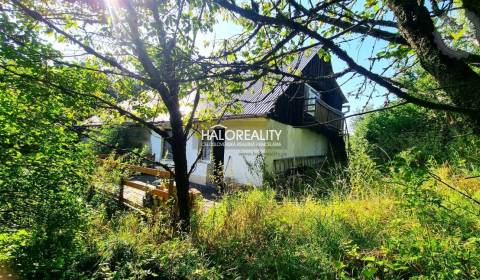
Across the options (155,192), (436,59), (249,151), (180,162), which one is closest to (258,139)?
(249,151)

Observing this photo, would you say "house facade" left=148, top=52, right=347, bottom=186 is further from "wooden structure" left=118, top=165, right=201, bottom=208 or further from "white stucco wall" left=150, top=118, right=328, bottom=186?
"wooden structure" left=118, top=165, right=201, bottom=208

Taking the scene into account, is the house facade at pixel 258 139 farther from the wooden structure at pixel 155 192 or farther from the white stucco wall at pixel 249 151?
the wooden structure at pixel 155 192

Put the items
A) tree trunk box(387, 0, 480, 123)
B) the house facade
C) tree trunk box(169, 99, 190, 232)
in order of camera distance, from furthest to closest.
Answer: the house facade < tree trunk box(169, 99, 190, 232) < tree trunk box(387, 0, 480, 123)

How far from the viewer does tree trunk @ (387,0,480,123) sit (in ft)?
2.90

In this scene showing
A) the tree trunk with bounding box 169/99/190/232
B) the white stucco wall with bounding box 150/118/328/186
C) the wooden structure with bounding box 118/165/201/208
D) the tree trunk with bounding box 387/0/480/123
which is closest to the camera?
the tree trunk with bounding box 387/0/480/123

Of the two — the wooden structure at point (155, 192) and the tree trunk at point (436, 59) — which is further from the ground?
the tree trunk at point (436, 59)

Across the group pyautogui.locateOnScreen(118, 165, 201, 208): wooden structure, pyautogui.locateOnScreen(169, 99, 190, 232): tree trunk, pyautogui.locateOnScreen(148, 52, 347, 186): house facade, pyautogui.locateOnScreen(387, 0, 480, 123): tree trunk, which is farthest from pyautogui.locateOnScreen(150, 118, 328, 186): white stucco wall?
pyautogui.locateOnScreen(387, 0, 480, 123): tree trunk

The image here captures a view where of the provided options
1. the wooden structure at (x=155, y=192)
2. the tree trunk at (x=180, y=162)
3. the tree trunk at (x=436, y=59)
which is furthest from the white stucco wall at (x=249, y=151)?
the tree trunk at (x=436, y=59)

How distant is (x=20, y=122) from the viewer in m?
2.62

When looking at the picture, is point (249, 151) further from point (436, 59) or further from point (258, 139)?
point (436, 59)

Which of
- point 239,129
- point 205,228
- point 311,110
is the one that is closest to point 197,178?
point 239,129

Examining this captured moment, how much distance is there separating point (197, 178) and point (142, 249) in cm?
787

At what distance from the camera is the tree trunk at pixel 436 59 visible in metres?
0.88

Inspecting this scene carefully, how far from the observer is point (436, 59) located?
941 millimetres
